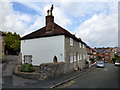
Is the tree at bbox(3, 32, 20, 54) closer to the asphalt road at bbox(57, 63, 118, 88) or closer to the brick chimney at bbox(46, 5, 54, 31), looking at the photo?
the brick chimney at bbox(46, 5, 54, 31)

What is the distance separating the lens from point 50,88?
30.1 feet

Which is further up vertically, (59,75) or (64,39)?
(64,39)

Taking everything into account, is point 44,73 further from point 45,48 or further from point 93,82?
point 45,48

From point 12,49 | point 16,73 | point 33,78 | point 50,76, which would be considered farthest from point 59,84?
point 12,49

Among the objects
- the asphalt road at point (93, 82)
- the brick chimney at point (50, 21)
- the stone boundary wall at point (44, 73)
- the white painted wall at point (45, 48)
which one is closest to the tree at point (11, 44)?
the white painted wall at point (45, 48)

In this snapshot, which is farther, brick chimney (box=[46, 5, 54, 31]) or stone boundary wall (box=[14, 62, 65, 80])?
brick chimney (box=[46, 5, 54, 31])

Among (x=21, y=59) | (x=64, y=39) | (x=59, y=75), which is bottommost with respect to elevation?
(x=59, y=75)

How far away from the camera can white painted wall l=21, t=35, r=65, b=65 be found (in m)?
16.0

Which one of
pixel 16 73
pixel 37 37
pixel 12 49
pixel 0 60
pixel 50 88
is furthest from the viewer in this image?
pixel 12 49

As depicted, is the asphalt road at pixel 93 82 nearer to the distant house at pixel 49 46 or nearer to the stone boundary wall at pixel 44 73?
the stone boundary wall at pixel 44 73

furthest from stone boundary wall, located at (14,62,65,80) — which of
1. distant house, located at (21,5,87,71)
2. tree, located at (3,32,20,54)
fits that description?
tree, located at (3,32,20,54)

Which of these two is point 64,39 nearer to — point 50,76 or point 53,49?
point 53,49

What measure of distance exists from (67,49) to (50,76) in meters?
5.39

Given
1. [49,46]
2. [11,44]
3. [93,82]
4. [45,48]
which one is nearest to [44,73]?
[93,82]
